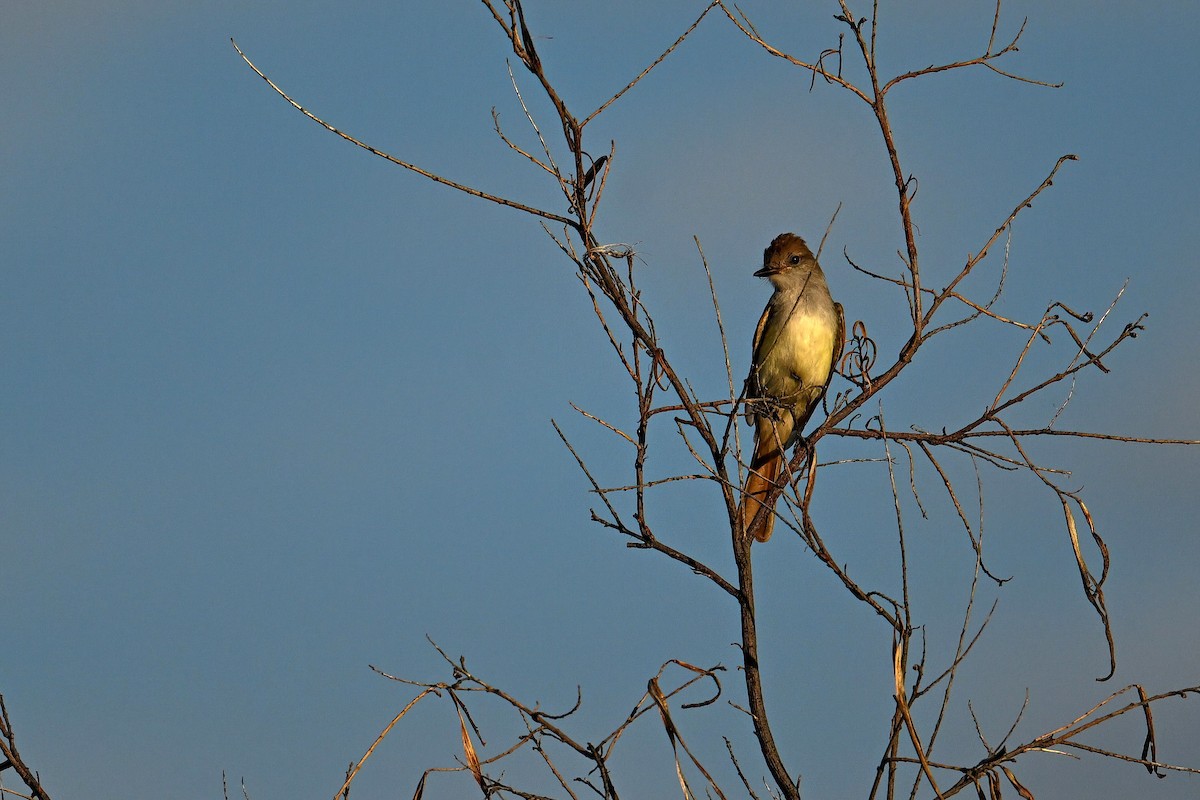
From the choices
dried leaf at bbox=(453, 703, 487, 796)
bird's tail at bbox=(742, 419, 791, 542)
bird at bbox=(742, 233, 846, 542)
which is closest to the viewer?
dried leaf at bbox=(453, 703, 487, 796)

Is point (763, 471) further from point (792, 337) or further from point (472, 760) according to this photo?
point (472, 760)

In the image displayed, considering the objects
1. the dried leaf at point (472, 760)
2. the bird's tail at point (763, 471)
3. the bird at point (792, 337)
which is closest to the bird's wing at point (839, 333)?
the bird at point (792, 337)

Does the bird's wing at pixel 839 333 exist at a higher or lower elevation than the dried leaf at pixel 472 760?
higher

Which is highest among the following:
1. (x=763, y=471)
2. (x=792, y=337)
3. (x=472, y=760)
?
(x=792, y=337)

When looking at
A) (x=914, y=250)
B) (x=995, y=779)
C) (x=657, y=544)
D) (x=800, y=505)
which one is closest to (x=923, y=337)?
(x=914, y=250)

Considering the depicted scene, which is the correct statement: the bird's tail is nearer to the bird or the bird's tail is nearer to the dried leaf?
the bird

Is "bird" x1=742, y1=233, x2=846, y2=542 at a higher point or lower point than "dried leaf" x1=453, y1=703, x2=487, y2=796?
higher

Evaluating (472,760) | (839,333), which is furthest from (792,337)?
(472,760)

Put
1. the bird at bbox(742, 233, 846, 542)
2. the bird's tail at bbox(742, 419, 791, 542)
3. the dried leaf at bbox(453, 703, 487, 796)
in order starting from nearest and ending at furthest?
the dried leaf at bbox(453, 703, 487, 796), the bird's tail at bbox(742, 419, 791, 542), the bird at bbox(742, 233, 846, 542)

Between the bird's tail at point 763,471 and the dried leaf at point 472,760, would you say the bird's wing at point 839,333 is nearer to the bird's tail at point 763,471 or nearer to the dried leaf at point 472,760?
the bird's tail at point 763,471

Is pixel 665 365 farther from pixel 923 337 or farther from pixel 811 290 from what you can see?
pixel 811 290

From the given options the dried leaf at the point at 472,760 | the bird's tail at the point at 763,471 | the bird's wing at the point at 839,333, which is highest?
the bird's wing at the point at 839,333

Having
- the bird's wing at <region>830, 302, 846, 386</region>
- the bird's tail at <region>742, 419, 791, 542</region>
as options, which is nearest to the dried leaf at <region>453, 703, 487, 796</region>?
the bird's tail at <region>742, 419, 791, 542</region>

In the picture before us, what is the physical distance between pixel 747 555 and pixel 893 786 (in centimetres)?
97
